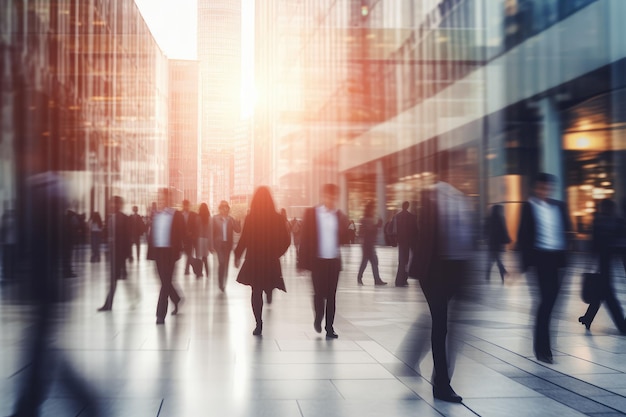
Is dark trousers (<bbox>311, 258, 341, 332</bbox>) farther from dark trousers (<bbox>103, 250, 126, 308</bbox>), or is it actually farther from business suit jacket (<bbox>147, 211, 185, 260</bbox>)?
dark trousers (<bbox>103, 250, 126, 308</bbox>)

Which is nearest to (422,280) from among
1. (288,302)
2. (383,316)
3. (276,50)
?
(383,316)

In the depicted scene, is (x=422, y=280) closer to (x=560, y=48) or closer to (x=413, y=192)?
(x=560, y=48)

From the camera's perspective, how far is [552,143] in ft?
79.8

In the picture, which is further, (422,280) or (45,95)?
(45,95)

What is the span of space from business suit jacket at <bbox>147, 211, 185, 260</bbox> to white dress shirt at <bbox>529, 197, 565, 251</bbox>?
487cm

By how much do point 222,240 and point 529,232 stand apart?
818 cm

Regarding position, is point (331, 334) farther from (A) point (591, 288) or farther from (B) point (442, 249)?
(A) point (591, 288)

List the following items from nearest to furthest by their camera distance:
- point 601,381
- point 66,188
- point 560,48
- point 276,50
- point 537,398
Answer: point 66,188
point 537,398
point 601,381
point 560,48
point 276,50

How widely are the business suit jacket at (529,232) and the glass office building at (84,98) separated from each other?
439 cm

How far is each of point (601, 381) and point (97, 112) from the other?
138 feet

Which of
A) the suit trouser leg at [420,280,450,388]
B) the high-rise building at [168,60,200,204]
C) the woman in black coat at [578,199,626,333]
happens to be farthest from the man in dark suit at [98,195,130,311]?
the high-rise building at [168,60,200,204]

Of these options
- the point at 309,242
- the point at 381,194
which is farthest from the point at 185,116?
the point at 309,242

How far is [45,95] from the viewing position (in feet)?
18.8

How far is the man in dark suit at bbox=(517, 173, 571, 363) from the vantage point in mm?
6645
